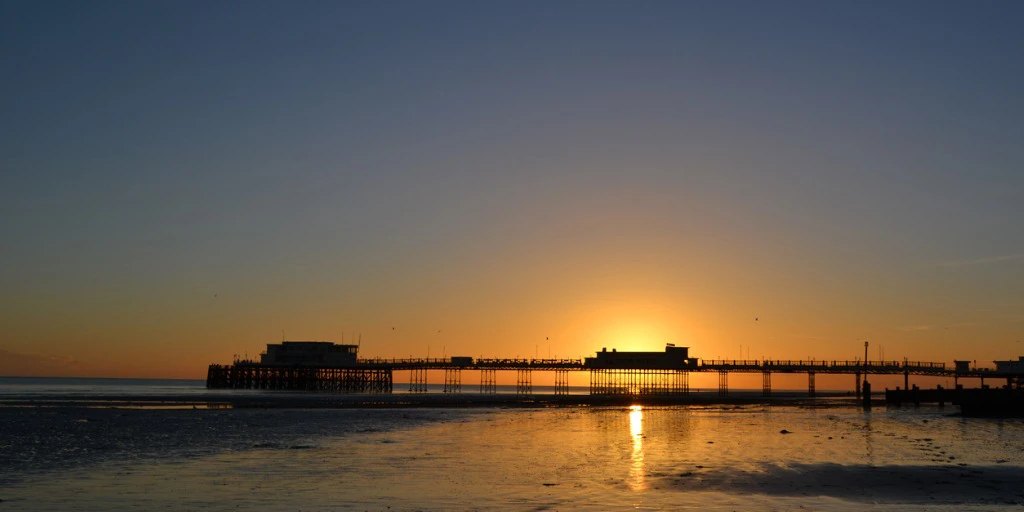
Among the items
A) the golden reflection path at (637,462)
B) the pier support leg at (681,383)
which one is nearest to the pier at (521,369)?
the pier support leg at (681,383)

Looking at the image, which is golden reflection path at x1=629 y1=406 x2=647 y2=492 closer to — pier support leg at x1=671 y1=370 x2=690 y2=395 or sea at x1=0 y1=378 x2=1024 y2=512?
sea at x1=0 y1=378 x2=1024 y2=512

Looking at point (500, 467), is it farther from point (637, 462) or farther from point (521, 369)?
point (521, 369)

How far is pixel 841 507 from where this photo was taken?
21.5 meters

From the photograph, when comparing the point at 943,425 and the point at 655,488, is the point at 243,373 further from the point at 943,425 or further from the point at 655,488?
the point at 655,488

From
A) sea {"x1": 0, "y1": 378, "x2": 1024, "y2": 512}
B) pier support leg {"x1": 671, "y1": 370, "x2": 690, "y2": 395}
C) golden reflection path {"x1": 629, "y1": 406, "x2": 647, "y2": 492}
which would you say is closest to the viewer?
sea {"x1": 0, "y1": 378, "x2": 1024, "y2": 512}

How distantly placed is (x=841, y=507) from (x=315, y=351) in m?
142

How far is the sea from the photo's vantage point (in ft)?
73.6

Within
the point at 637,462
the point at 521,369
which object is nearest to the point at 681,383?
the point at 521,369

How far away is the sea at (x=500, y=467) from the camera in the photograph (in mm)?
22438

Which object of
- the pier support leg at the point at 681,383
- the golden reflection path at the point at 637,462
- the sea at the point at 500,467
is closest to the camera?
the sea at the point at 500,467

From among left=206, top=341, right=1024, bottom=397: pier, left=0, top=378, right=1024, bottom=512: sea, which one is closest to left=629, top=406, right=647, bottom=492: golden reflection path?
left=0, top=378, right=1024, bottom=512: sea

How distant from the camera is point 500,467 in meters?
30.2

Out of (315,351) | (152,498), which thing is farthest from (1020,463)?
(315,351)

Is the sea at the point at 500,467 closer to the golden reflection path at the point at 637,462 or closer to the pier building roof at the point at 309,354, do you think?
the golden reflection path at the point at 637,462
